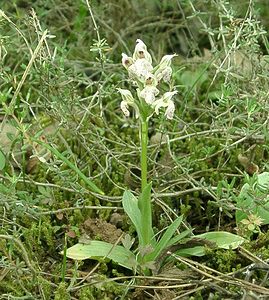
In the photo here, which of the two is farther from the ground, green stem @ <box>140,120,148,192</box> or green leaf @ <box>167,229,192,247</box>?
green stem @ <box>140,120,148,192</box>

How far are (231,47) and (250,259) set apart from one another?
923 mm

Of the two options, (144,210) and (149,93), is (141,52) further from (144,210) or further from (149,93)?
(144,210)

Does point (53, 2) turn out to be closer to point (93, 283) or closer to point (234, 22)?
point (234, 22)

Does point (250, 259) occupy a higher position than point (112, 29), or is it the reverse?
point (112, 29)

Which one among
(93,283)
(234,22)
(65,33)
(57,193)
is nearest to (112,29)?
(65,33)

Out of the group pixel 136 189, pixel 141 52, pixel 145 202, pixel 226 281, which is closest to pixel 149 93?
pixel 141 52

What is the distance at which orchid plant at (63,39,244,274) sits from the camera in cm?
213

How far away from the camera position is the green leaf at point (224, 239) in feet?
7.54

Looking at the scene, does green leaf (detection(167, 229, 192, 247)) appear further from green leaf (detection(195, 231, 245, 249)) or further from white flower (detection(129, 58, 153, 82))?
white flower (detection(129, 58, 153, 82))

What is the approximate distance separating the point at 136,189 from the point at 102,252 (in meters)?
0.50

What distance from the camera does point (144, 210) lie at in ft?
7.21

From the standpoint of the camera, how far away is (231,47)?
2816 millimetres

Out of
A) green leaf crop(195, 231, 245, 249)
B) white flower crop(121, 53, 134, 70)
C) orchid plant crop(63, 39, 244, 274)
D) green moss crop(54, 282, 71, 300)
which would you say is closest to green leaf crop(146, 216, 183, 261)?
orchid plant crop(63, 39, 244, 274)

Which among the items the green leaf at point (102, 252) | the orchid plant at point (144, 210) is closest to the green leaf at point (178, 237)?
the orchid plant at point (144, 210)
